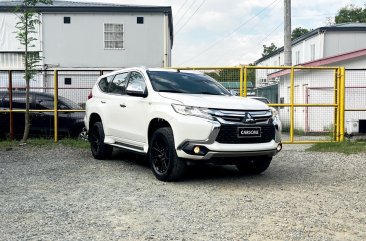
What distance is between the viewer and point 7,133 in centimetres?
1228

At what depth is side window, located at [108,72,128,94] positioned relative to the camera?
28.5ft

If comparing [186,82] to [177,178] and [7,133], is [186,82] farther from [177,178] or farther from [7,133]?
[7,133]

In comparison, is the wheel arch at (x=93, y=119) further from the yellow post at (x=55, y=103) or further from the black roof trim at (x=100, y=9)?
the black roof trim at (x=100, y=9)

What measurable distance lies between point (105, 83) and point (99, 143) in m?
1.30

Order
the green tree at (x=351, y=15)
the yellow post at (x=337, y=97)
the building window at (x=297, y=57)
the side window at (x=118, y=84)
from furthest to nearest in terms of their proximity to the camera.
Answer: the green tree at (x=351, y=15) < the building window at (x=297, y=57) < the yellow post at (x=337, y=97) < the side window at (x=118, y=84)

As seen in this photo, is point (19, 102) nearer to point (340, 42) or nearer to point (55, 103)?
point (55, 103)

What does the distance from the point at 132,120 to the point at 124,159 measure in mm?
1908

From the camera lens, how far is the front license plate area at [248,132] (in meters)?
6.77

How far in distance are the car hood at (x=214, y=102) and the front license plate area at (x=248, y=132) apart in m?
0.33

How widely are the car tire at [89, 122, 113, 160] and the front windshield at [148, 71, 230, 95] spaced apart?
191cm

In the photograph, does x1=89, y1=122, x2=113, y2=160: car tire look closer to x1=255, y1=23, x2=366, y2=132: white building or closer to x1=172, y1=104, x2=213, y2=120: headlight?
x1=172, y1=104, x2=213, y2=120: headlight

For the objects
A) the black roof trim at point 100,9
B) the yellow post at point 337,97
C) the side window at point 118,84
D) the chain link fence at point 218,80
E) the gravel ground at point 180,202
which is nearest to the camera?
the gravel ground at point 180,202

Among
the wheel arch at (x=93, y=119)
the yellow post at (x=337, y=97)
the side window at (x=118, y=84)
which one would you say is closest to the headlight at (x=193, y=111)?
the side window at (x=118, y=84)

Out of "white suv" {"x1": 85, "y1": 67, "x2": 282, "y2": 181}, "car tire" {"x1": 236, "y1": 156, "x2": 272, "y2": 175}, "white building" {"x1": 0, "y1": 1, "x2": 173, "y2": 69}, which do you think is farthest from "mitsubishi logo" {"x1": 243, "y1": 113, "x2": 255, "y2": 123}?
"white building" {"x1": 0, "y1": 1, "x2": 173, "y2": 69}
